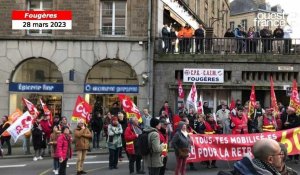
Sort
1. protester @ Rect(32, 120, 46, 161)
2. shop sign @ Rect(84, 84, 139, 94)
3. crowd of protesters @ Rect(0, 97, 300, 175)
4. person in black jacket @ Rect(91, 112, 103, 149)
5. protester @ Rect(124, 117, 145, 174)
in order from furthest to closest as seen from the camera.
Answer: shop sign @ Rect(84, 84, 139, 94) → person in black jacket @ Rect(91, 112, 103, 149) → protester @ Rect(32, 120, 46, 161) → protester @ Rect(124, 117, 145, 174) → crowd of protesters @ Rect(0, 97, 300, 175)

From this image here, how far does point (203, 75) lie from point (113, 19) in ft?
16.6

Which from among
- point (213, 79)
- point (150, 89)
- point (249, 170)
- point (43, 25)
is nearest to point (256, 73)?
point (213, 79)

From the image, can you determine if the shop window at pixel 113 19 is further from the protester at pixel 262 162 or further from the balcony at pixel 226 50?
the protester at pixel 262 162

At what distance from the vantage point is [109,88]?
2458cm

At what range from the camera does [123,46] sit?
24.6 m

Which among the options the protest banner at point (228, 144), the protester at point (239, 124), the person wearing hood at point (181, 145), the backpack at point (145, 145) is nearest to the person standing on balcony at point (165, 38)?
the protester at point (239, 124)

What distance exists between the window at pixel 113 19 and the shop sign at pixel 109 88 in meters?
2.57

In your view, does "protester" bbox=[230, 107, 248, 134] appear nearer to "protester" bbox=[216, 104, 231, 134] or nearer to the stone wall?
"protester" bbox=[216, 104, 231, 134]

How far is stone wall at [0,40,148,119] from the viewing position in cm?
2456

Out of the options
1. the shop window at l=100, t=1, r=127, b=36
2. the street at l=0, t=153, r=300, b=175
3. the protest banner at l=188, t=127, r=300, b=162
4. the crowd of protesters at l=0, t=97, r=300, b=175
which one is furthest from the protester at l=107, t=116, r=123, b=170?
the shop window at l=100, t=1, r=127, b=36

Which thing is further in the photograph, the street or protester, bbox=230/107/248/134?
protester, bbox=230/107/248/134

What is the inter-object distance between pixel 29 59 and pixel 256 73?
35.7 ft

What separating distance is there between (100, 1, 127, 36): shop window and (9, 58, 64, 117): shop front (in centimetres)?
308

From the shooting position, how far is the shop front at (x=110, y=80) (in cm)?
2462
